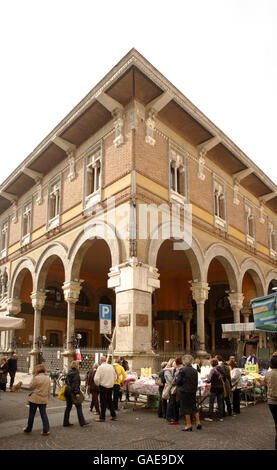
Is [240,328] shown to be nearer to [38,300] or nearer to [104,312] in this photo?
[104,312]

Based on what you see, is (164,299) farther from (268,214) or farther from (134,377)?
(134,377)

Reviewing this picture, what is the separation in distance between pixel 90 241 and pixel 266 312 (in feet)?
30.5

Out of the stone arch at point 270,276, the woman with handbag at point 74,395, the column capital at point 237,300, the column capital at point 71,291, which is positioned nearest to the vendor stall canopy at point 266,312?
the woman with handbag at point 74,395

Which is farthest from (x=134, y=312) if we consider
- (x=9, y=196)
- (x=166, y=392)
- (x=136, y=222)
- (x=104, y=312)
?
(x=9, y=196)

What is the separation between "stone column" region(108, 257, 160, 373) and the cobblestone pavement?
2.73 metres

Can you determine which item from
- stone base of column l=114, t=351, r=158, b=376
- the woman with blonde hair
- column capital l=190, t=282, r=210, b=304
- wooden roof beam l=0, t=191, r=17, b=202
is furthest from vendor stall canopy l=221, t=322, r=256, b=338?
wooden roof beam l=0, t=191, r=17, b=202

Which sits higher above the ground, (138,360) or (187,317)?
(187,317)

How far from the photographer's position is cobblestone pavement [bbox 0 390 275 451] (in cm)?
677

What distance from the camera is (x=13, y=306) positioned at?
21.8 metres

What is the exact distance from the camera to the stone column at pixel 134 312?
1272 cm

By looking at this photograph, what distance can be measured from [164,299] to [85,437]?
57.0 feet

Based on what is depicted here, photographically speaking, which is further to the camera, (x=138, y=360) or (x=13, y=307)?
(x=13, y=307)

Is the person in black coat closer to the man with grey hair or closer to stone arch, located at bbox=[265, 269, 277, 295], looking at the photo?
the man with grey hair

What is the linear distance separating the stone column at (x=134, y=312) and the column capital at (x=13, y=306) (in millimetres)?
10147
